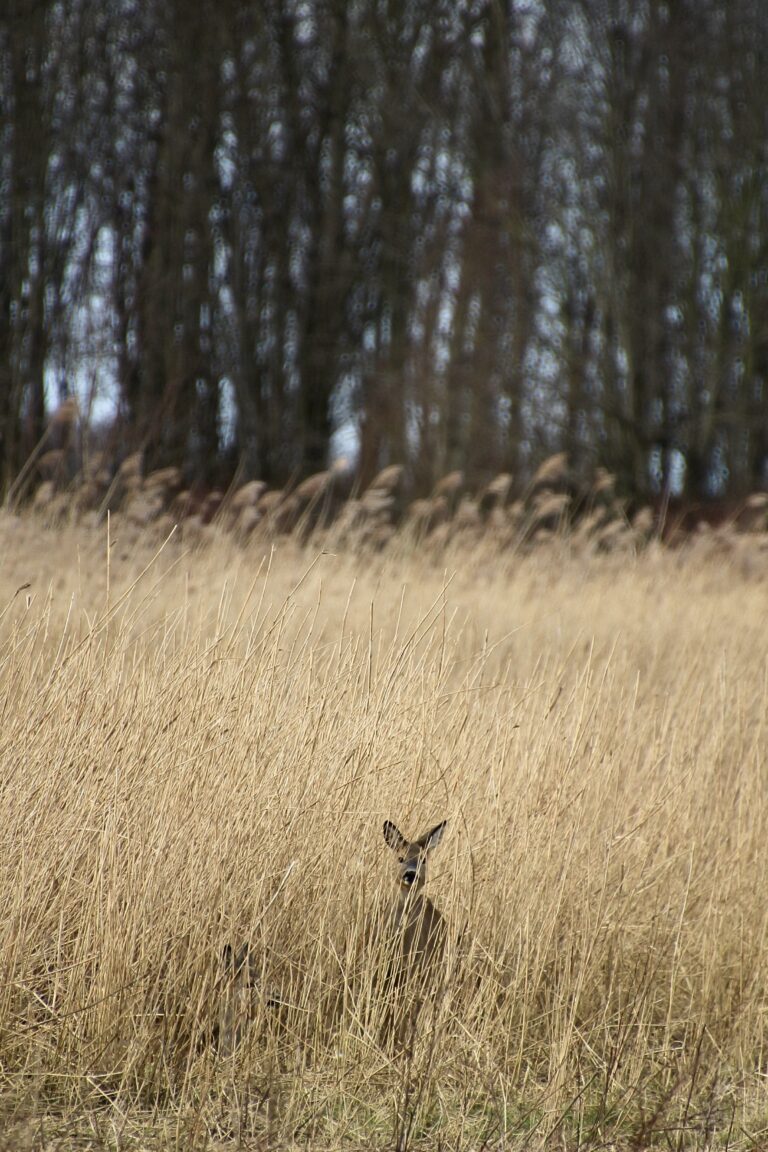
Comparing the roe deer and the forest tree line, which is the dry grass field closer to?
the roe deer

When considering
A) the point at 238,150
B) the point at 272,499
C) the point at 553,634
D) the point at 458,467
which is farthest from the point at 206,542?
the point at 238,150

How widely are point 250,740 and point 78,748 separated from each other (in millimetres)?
459

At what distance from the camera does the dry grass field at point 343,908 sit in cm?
275

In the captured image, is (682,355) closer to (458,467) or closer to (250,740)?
(458,467)

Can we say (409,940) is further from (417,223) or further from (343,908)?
(417,223)

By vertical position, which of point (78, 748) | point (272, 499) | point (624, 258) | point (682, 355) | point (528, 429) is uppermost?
point (624, 258)

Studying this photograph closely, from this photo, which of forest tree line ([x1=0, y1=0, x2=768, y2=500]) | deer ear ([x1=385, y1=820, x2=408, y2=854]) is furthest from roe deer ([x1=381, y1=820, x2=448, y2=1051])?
forest tree line ([x1=0, y1=0, x2=768, y2=500])

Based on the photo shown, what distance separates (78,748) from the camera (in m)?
3.10

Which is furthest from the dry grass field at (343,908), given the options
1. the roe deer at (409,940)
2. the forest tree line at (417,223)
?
the forest tree line at (417,223)

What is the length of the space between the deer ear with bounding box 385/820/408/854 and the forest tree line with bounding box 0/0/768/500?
10585mm

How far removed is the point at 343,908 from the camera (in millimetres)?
3148

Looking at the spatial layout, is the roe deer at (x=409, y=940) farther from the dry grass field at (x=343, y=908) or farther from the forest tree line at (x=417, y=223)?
the forest tree line at (x=417, y=223)

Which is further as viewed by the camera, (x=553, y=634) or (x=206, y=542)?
(x=206, y=542)

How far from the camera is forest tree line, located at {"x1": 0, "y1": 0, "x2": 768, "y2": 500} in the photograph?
46.9 ft
